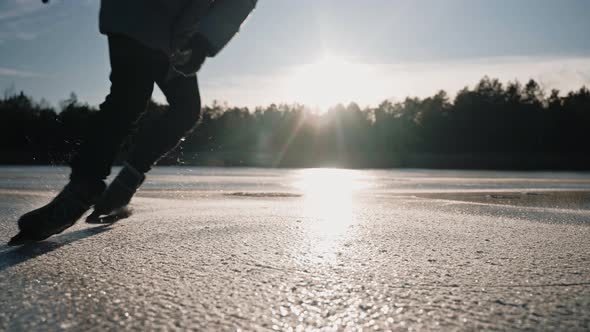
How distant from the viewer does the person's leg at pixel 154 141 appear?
265 centimetres

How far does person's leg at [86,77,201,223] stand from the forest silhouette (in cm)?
4429

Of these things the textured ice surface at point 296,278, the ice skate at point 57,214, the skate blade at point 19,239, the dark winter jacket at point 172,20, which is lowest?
the textured ice surface at point 296,278

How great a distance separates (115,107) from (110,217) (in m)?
0.99

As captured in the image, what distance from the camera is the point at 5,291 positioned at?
1300mm

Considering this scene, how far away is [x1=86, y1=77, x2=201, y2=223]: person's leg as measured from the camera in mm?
2652

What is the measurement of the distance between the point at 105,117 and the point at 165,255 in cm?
70

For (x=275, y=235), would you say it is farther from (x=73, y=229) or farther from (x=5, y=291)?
(x=5, y=291)

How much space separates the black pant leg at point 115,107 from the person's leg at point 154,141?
461mm

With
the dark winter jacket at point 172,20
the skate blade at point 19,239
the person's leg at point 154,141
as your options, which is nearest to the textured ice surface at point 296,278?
the skate blade at point 19,239

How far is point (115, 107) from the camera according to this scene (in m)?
2.12

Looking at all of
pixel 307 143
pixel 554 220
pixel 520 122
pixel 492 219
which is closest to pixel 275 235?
pixel 492 219

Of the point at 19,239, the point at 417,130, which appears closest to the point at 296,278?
the point at 19,239

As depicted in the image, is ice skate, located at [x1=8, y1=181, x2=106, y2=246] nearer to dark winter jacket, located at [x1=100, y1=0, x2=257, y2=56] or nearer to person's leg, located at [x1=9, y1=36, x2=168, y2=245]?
person's leg, located at [x1=9, y1=36, x2=168, y2=245]

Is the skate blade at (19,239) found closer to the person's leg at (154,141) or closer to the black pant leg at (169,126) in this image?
the person's leg at (154,141)
